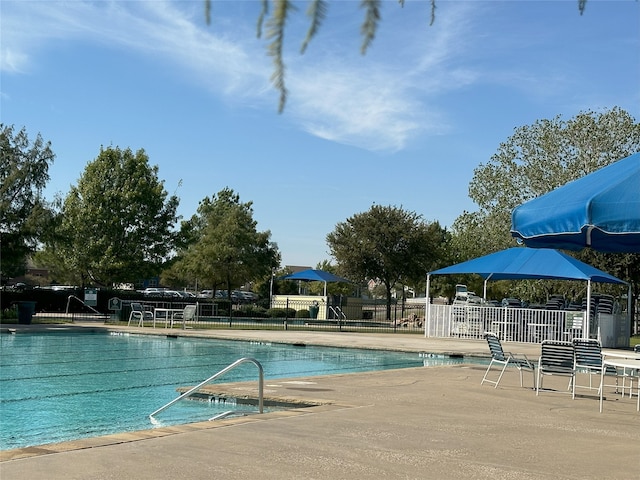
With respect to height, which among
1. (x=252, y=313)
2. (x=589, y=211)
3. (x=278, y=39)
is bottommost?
(x=252, y=313)

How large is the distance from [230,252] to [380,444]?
41386mm

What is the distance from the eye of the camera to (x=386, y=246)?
43.2 metres

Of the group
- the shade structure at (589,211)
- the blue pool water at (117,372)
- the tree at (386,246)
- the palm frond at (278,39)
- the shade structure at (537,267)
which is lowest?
the blue pool water at (117,372)

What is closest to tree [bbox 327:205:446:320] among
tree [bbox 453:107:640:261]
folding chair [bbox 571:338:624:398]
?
tree [bbox 453:107:640:261]

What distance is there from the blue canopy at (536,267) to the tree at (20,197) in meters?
15.6

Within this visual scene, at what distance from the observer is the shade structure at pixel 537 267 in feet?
72.2

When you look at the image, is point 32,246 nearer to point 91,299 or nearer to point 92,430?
point 91,299

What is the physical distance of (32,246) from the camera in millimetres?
28859

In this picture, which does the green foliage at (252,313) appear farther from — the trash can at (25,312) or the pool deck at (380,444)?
the pool deck at (380,444)

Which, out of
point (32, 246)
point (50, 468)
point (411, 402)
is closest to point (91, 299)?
point (32, 246)

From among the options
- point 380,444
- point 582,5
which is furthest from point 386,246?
point 582,5

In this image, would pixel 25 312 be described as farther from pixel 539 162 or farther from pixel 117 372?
pixel 539 162

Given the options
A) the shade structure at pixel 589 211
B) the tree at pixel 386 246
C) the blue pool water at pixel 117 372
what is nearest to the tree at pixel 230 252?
the tree at pixel 386 246

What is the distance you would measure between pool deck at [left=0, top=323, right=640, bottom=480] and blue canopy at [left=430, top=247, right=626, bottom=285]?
12145 millimetres
